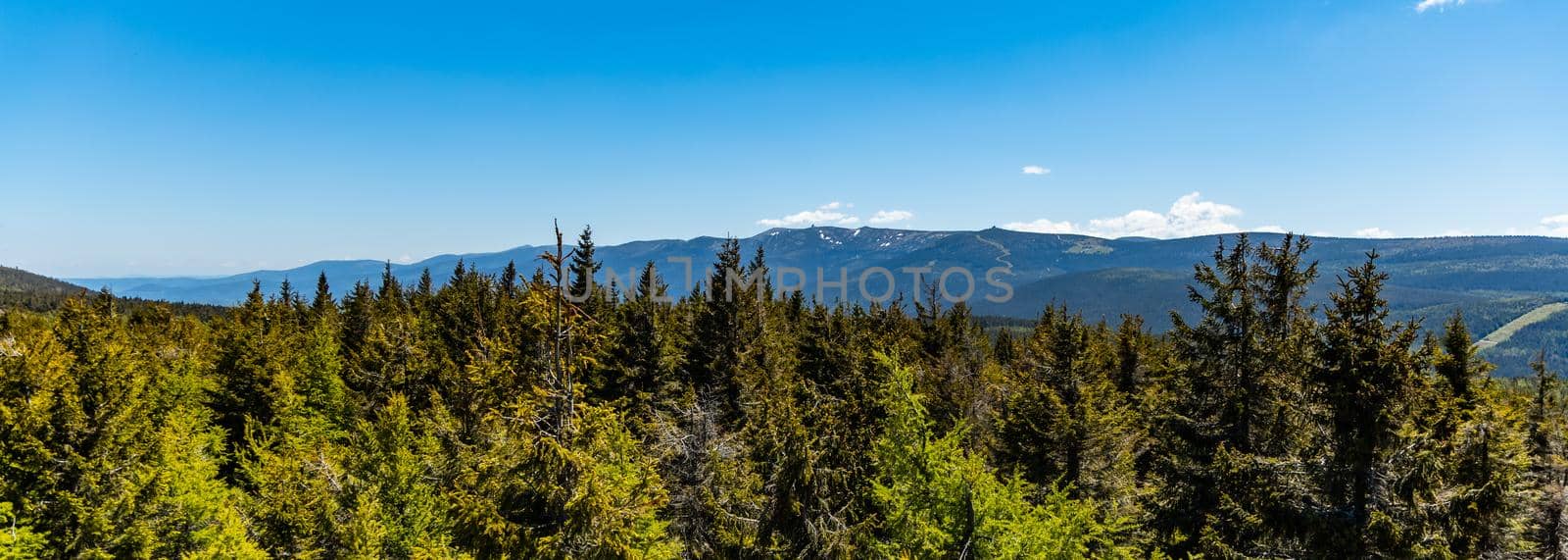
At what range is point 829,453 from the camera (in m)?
16.0

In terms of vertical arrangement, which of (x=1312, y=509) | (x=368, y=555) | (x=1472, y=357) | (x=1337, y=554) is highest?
(x=1472, y=357)

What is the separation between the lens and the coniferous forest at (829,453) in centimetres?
1170

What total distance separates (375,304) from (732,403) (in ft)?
167

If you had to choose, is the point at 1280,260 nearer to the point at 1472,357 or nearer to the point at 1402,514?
the point at 1402,514

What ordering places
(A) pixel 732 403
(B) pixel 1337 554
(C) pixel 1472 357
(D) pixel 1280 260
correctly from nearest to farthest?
(B) pixel 1337 554
(D) pixel 1280 260
(C) pixel 1472 357
(A) pixel 732 403

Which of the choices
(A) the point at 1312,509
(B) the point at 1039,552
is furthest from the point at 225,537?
(A) the point at 1312,509

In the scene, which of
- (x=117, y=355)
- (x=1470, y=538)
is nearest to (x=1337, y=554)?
(x=1470, y=538)

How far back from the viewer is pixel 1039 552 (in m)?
13.4

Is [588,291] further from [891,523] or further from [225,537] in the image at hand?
[891,523]

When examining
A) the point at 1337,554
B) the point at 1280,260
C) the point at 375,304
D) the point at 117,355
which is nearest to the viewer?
the point at 1337,554

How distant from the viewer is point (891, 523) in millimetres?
14758

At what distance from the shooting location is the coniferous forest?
11.7 metres

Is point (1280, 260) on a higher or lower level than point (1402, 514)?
higher

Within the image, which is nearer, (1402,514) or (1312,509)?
(1402,514)
